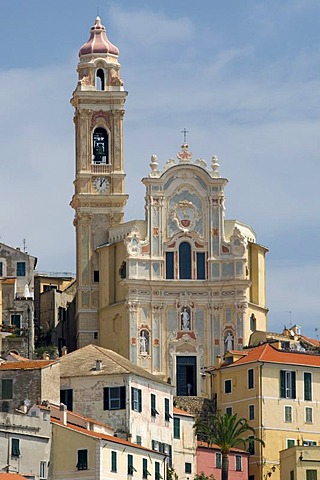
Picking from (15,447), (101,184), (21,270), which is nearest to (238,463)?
(15,447)

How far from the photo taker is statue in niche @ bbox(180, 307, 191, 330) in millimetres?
169375

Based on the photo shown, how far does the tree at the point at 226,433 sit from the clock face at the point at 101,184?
30064 millimetres

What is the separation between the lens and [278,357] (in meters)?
152

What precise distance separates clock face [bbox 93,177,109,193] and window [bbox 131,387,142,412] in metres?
38.4

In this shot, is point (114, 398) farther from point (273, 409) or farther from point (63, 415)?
point (273, 409)

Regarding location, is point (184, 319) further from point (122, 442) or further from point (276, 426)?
point (122, 442)

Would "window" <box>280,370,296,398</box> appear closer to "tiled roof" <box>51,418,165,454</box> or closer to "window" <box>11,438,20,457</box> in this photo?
"tiled roof" <box>51,418,165,454</box>

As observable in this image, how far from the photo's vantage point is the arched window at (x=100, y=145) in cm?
17862

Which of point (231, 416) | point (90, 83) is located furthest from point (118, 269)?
point (231, 416)

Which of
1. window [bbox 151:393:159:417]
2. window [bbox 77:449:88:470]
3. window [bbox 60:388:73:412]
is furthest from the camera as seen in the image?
window [bbox 151:393:159:417]

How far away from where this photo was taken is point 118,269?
17175 cm

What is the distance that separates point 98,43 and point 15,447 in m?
61.4

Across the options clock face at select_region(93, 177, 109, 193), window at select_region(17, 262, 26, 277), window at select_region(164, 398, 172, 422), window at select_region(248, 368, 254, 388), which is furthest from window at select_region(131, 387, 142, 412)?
clock face at select_region(93, 177, 109, 193)

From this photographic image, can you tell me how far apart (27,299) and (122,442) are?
37556 millimetres
